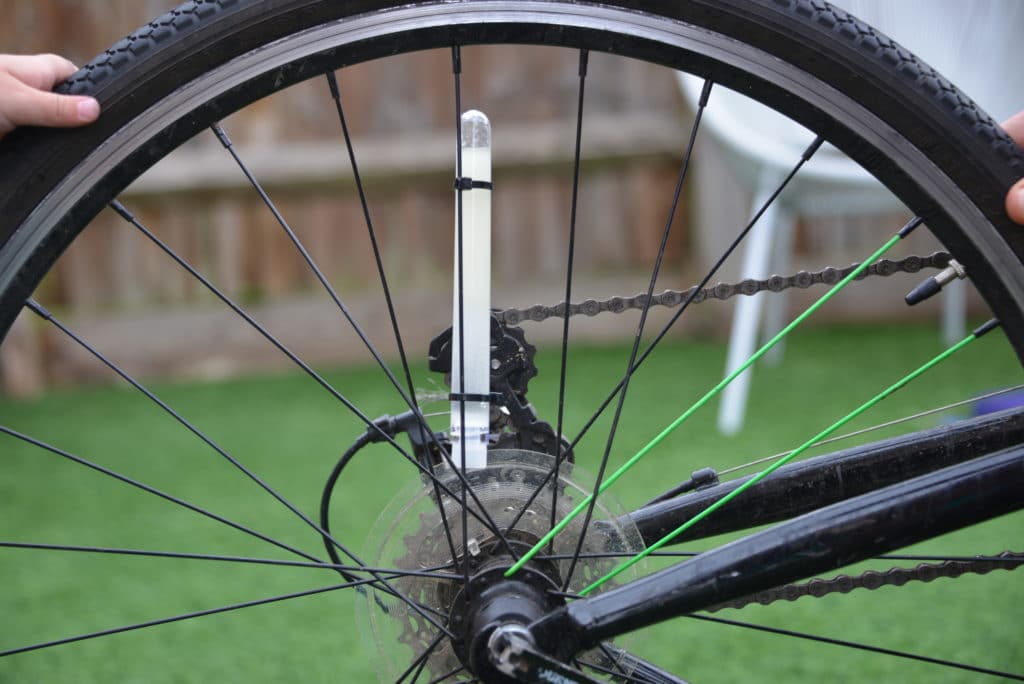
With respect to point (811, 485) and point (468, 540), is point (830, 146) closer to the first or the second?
point (811, 485)

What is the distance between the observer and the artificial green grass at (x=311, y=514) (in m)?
1.52

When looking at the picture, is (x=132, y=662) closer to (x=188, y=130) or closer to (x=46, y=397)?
(x=188, y=130)

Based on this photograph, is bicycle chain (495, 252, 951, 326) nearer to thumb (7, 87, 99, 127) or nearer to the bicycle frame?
the bicycle frame

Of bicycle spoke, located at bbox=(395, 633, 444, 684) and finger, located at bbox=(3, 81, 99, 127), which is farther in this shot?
bicycle spoke, located at bbox=(395, 633, 444, 684)

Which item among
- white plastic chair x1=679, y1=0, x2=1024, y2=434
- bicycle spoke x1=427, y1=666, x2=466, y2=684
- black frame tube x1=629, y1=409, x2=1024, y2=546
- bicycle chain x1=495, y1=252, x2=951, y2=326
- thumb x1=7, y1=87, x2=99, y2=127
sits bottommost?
bicycle spoke x1=427, y1=666, x2=466, y2=684

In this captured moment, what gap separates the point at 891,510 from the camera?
2.79 ft

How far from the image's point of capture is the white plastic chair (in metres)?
1.89

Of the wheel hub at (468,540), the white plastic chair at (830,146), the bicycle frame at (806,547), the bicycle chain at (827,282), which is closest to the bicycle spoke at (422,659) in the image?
the wheel hub at (468,540)

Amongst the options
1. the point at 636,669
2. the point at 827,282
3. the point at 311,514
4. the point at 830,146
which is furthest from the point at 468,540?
the point at 830,146

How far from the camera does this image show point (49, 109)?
2.75 feet

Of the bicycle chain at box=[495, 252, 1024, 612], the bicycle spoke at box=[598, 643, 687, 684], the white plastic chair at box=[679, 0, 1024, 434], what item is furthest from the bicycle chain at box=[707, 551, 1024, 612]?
the white plastic chair at box=[679, 0, 1024, 434]

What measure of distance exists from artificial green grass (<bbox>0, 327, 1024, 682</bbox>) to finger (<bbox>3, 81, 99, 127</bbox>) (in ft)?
1.43

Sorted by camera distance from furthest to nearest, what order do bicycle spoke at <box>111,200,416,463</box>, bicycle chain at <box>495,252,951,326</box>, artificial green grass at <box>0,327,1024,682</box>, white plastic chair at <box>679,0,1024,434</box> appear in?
1. white plastic chair at <box>679,0,1024,434</box>
2. artificial green grass at <box>0,327,1024,682</box>
3. bicycle chain at <box>495,252,951,326</box>
4. bicycle spoke at <box>111,200,416,463</box>

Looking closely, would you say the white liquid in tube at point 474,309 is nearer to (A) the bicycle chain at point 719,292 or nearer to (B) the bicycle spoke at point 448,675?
(A) the bicycle chain at point 719,292
